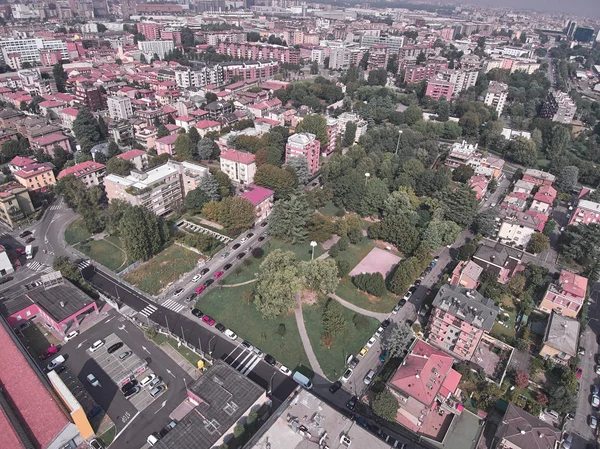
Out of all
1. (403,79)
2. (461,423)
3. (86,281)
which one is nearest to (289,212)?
(86,281)

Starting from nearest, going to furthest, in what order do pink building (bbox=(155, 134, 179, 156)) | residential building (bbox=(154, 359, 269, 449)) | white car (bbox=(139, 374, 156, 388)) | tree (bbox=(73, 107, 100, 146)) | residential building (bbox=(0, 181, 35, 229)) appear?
residential building (bbox=(154, 359, 269, 449))
white car (bbox=(139, 374, 156, 388))
residential building (bbox=(0, 181, 35, 229))
pink building (bbox=(155, 134, 179, 156))
tree (bbox=(73, 107, 100, 146))

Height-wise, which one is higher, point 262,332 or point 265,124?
point 265,124

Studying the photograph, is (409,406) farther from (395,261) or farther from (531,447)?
(395,261)

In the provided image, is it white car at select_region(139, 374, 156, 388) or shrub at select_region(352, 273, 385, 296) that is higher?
shrub at select_region(352, 273, 385, 296)

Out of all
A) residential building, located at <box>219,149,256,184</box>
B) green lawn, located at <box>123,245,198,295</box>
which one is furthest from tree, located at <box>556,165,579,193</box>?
green lawn, located at <box>123,245,198,295</box>

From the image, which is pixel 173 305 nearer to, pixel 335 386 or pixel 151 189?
pixel 151 189

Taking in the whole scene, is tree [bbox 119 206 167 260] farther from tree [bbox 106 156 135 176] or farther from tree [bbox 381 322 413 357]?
tree [bbox 381 322 413 357]
